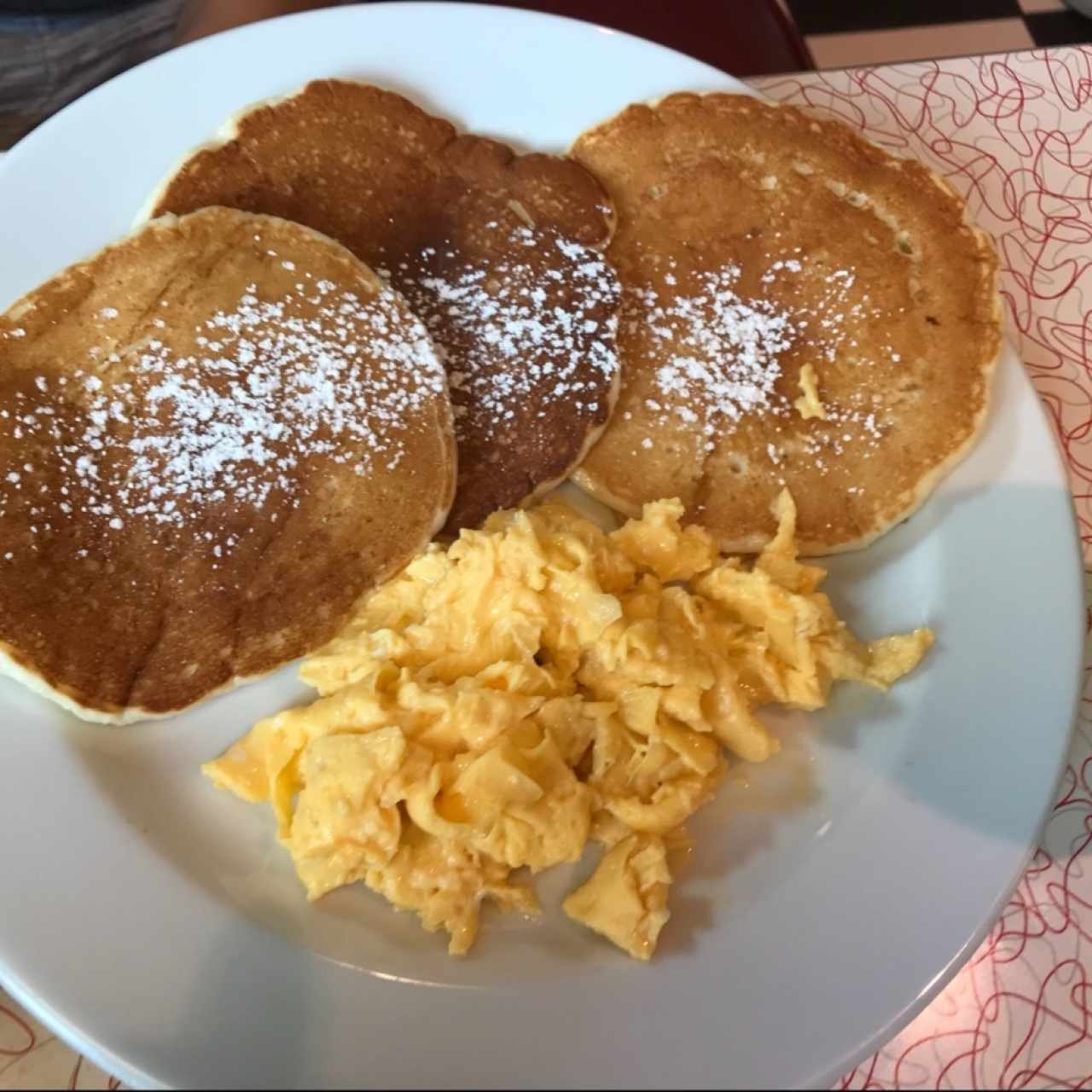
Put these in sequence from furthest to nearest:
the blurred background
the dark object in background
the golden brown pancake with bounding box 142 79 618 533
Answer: the dark object in background, the blurred background, the golden brown pancake with bounding box 142 79 618 533

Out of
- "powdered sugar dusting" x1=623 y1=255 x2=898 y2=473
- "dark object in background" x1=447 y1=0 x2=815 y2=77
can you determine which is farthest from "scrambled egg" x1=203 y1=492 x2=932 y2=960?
"dark object in background" x1=447 y1=0 x2=815 y2=77

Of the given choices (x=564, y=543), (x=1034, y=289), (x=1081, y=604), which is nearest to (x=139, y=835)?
(x=564, y=543)

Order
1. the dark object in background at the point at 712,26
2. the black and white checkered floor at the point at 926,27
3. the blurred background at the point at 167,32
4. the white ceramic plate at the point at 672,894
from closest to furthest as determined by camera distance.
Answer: the white ceramic plate at the point at 672,894, the blurred background at the point at 167,32, the dark object in background at the point at 712,26, the black and white checkered floor at the point at 926,27

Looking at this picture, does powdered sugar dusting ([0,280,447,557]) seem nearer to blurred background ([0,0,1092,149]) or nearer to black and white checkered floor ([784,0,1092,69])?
blurred background ([0,0,1092,149])

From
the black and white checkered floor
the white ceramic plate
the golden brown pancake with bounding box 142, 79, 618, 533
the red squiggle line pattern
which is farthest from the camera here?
the black and white checkered floor

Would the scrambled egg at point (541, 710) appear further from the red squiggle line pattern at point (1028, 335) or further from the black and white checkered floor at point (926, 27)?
the black and white checkered floor at point (926, 27)

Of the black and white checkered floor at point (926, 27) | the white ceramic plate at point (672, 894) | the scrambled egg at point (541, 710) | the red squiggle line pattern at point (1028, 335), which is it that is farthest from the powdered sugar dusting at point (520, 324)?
the black and white checkered floor at point (926, 27)

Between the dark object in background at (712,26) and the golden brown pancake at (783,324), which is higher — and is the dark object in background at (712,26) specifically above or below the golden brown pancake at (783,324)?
above

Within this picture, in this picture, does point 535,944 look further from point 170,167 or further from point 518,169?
point 170,167
